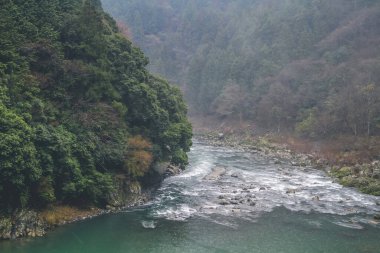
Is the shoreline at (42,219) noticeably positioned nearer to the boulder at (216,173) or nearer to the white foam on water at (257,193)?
the white foam on water at (257,193)

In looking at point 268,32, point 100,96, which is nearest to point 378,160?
point 100,96

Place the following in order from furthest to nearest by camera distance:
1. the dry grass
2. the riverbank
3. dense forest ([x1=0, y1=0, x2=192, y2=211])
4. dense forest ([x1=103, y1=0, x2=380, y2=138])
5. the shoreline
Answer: dense forest ([x1=103, y1=0, x2=380, y2=138]) → the riverbank → the dry grass → dense forest ([x1=0, y1=0, x2=192, y2=211]) → the shoreline

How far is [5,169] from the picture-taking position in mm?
24250

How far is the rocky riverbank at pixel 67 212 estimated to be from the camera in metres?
25.7

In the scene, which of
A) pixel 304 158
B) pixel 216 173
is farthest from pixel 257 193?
pixel 304 158

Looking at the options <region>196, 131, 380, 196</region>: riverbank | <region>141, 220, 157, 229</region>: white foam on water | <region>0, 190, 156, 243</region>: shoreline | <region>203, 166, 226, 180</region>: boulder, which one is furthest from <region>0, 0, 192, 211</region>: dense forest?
<region>196, 131, 380, 196</region>: riverbank

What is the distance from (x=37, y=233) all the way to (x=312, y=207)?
22.7 meters

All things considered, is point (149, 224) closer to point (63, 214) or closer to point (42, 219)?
point (63, 214)

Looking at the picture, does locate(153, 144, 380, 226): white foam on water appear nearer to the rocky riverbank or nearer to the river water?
the river water

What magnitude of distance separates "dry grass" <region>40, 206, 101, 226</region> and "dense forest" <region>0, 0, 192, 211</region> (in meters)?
0.70

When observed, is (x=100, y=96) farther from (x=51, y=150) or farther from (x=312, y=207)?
(x=312, y=207)

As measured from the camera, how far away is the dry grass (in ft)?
92.0

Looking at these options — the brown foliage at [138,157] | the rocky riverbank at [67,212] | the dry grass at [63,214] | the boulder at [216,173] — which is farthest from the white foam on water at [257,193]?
the dry grass at [63,214]

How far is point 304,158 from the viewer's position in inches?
2306
